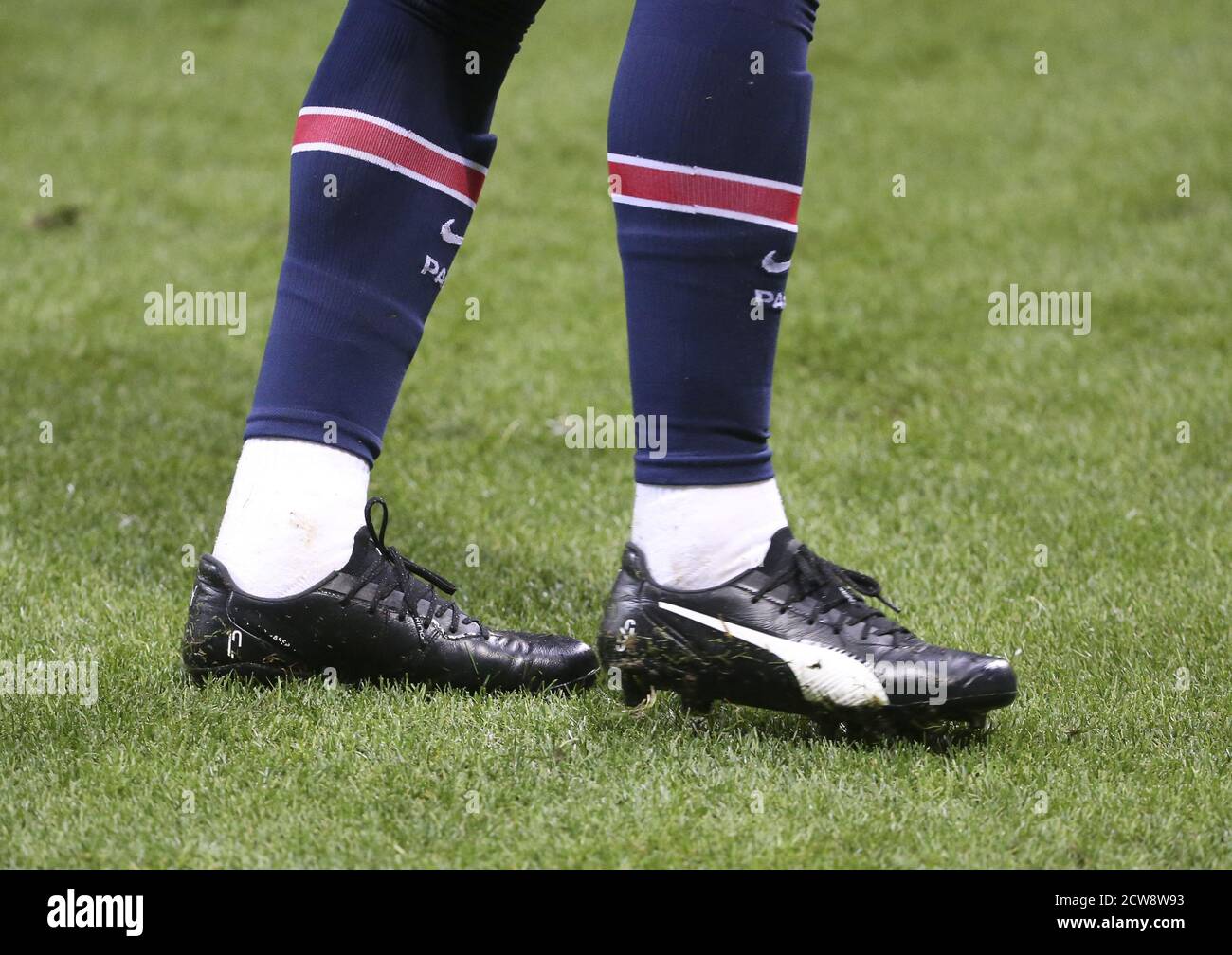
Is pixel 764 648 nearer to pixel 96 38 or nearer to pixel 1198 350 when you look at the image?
pixel 1198 350

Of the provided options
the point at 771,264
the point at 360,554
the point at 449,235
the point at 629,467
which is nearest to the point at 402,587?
the point at 360,554

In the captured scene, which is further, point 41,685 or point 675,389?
point 41,685

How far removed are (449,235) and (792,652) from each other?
82 cm

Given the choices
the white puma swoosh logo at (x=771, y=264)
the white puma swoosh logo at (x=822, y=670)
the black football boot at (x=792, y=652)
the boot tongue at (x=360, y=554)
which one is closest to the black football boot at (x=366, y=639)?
the boot tongue at (x=360, y=554)

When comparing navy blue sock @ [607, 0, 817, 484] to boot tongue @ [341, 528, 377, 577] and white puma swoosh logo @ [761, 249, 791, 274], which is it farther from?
boot tongue @ [341, 528, 377, 577]

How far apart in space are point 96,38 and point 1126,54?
6.62m

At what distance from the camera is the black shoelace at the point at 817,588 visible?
5.98 feet

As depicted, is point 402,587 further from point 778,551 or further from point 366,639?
point 778,551

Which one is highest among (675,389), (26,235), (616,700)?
→ (26,235)

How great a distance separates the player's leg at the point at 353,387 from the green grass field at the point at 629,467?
0.25 feet

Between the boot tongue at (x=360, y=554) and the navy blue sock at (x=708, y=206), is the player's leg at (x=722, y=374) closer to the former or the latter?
the navy blue sock at (x=708, y=206)

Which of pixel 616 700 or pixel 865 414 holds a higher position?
pixel 865 414
